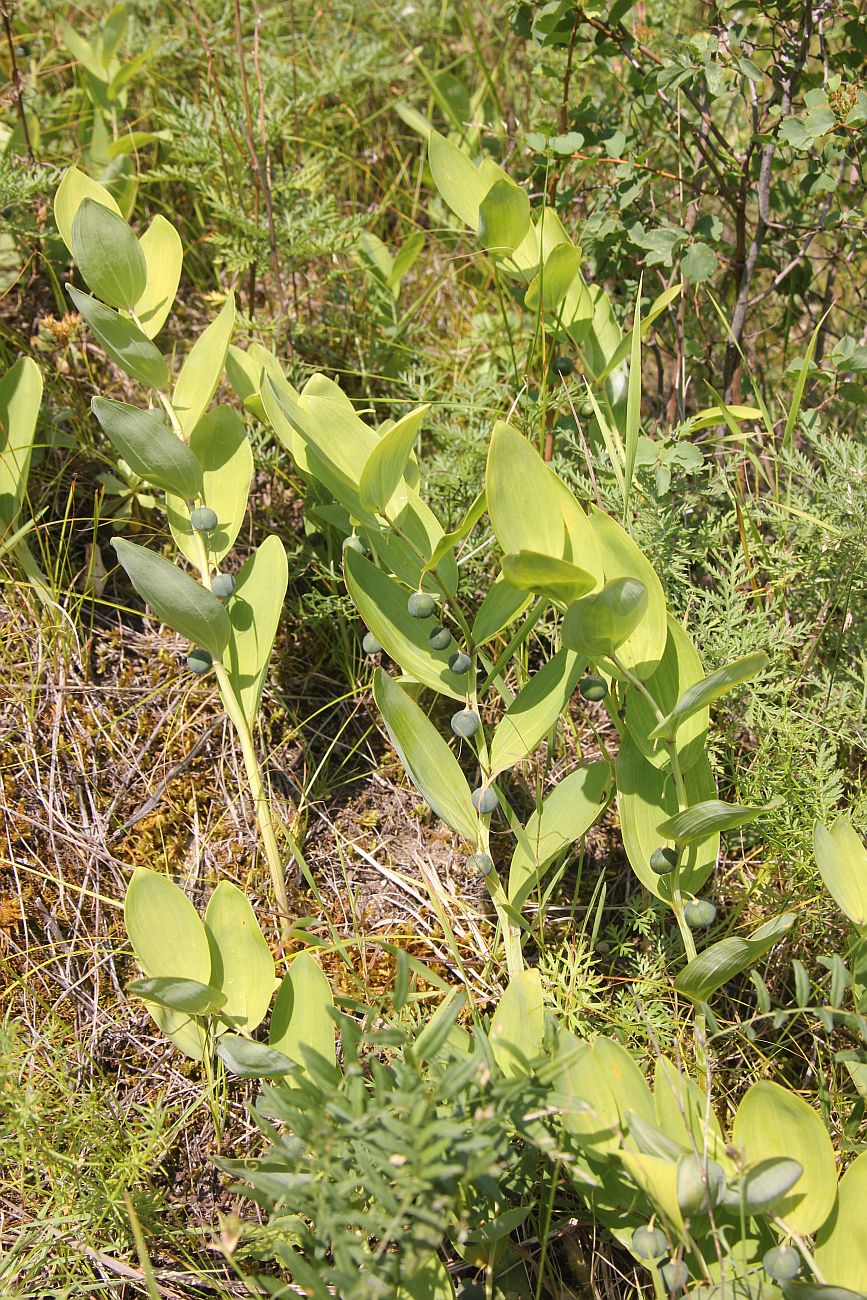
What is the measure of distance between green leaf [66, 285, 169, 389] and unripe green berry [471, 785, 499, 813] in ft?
2.74

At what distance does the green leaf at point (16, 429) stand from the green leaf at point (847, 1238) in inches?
64.9

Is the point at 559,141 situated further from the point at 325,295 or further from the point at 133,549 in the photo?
the point at 133,549

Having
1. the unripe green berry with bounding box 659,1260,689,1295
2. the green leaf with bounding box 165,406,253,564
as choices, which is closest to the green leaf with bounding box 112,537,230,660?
the green leaf with bounding box 165,406,253,564

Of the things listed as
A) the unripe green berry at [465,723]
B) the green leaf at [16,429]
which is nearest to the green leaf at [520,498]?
the unripe green berry at [465,723]

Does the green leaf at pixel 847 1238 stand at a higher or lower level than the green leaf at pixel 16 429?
lower

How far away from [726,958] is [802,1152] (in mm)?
239

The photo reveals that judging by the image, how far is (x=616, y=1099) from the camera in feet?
4.24

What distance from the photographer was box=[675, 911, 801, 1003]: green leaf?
1.39 meters

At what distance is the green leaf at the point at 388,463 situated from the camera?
1427 mm

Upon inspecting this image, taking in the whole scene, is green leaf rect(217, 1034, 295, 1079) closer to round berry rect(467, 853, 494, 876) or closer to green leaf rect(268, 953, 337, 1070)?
green leaf rect(268, 953, 337, 1070)

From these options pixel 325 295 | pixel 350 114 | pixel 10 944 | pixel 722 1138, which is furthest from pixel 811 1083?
pixel 350 114

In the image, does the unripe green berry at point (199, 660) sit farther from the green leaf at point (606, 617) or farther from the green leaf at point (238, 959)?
the green leaf at point (606, 617)

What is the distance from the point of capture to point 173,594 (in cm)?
162

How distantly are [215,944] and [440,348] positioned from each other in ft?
5.12
